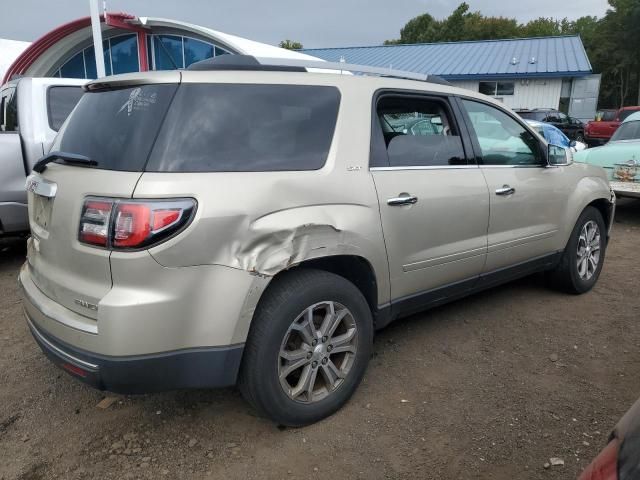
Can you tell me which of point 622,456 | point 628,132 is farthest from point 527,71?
point 622,456

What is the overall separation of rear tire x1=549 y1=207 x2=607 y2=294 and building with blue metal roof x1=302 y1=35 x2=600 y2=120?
73.0 ft

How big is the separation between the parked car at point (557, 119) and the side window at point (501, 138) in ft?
56.9

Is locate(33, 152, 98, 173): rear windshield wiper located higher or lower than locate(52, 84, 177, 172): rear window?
lower

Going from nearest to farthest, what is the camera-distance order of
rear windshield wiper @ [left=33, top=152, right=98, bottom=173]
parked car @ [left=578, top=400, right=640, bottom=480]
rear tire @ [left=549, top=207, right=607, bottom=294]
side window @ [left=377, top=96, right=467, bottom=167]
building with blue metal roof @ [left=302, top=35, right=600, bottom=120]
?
1. parked car @ [left=578, top=400, right=640, bottom=480]
2. rear windshield wiper @ [left=33, top=152, right=98, bottom=173]
3. side window @ [left=377, top=96, right=467, bottom=167]
4. rear tire @ [left=549, top=207, right=607, bottom=294]
5. building with blue metal roof @ [left=302, top=35, right=600, bottom=120]

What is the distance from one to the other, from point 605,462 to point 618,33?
4972 cm

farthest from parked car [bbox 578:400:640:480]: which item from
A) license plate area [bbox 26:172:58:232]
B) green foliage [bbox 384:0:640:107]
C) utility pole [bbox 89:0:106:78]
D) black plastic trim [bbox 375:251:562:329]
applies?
green foliage [bbox 384:0:640:107]

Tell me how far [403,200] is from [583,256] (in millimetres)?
2564

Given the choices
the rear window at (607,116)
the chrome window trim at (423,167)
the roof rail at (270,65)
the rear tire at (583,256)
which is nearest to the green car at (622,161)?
the rear tire at (583,256)

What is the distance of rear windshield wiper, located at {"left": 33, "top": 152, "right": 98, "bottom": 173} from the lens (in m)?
2.43

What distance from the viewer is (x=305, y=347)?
8.64 feet

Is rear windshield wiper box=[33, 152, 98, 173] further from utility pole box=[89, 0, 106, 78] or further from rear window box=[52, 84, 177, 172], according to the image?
utility pole box=[89, 0, 106, 78]

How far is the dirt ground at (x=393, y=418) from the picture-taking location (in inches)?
96.7

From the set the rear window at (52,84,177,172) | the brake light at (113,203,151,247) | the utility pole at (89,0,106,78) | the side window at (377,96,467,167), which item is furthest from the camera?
the utility pole at (89,0,106,78)

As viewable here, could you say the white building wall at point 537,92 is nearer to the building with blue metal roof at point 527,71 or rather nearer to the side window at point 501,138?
the building with blue metal roof at point 527,71
